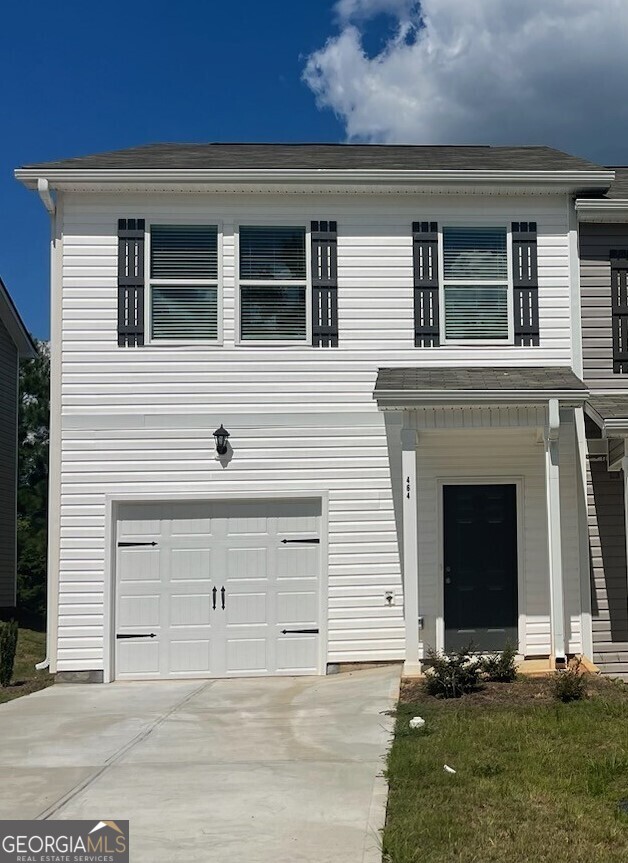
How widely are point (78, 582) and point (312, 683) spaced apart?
3004 mm

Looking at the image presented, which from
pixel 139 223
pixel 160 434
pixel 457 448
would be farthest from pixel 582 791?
pixel 139 223

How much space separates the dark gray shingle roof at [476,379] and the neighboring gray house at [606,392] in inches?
22.5

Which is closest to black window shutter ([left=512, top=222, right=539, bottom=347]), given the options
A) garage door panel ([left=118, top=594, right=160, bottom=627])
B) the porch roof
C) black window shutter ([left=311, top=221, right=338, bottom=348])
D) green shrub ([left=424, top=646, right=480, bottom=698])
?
the porch roof

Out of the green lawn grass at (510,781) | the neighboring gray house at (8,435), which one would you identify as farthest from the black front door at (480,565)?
the neighboring gray house at (8,435)

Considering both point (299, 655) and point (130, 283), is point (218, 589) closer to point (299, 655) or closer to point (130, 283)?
point (299, 655)

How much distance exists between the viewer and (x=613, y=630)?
35.2ft

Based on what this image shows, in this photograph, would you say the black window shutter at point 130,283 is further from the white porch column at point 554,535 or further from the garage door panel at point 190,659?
the white porch column at point 554,535

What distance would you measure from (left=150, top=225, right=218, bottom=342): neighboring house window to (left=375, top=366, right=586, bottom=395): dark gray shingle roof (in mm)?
2293

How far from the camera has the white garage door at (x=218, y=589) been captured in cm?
1070

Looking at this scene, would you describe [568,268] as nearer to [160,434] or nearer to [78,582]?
[160,434]

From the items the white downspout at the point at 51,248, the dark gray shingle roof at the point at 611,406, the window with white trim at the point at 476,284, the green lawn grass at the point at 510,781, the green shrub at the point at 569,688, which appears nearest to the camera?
the green lawn grass at the point at 510,781

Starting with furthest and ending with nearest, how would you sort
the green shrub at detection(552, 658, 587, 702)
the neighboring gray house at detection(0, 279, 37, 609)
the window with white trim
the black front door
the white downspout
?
the neighboring gray house at detection(0, 279, 37, 609) < the window with white trim < the black front door < the white downspout < the green shrub at detection(552, 658, 587, 702)

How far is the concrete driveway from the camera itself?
4918mm

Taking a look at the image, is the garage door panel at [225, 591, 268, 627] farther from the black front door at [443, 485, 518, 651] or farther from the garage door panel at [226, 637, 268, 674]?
the black front door at [443, 485, 518, 651]
